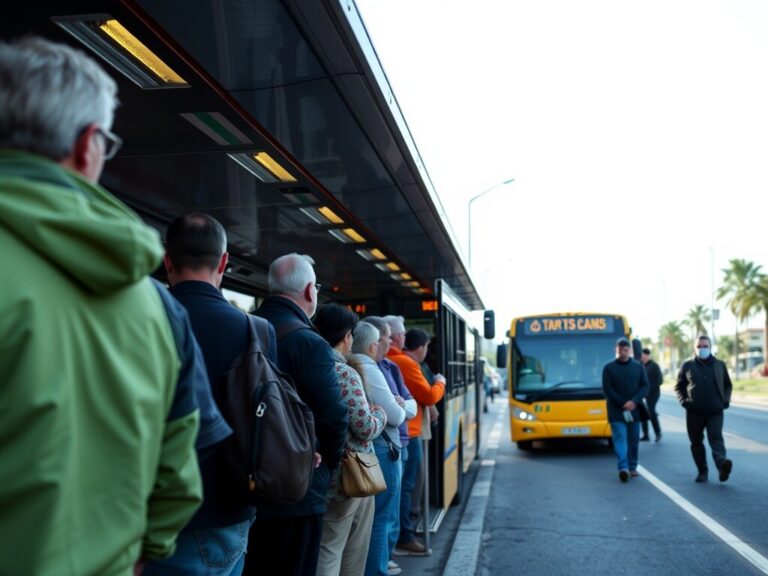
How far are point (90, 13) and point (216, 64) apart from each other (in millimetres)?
697

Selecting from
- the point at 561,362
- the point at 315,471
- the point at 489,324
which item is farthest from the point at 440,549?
the point at 561,362

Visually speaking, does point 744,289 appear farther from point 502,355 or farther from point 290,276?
point 290,276

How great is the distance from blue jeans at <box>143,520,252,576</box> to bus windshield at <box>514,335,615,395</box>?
14538 millimetres

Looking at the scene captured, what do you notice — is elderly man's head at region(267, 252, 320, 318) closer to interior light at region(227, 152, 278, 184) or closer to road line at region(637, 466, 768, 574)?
interior light at region(227, 152, 278, 184)

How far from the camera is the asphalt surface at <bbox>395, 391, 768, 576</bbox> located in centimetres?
751

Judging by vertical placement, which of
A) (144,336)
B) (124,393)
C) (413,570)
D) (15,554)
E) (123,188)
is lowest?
(413,570)

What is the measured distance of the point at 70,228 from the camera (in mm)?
1574

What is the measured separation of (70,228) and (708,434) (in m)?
12.2

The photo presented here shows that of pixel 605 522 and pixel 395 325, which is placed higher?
pixel 395 325

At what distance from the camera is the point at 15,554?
5.04ft

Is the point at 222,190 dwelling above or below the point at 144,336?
above

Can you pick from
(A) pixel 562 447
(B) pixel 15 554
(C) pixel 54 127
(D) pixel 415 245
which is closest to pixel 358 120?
(C) pixel 54 127

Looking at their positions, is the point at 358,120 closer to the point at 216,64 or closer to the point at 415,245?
the point at 216,64

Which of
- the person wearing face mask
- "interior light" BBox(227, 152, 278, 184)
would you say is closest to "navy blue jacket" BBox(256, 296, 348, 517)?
"interior light" BBox(227, 152, 278, 184)
